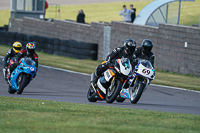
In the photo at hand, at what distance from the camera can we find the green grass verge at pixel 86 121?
586 cm

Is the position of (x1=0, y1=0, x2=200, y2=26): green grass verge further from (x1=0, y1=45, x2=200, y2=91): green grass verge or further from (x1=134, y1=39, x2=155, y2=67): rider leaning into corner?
(x1=134, y1=39, x2=155, y2=67): rider leaning into corner

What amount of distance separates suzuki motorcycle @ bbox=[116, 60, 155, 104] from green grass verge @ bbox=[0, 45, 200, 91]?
5.27 m

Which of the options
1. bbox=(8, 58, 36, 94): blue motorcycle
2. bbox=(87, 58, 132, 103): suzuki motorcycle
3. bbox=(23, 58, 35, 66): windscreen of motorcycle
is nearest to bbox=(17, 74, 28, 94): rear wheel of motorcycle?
bbox=(8, 58, 36, 94): blue motorcycle

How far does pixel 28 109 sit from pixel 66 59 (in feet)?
47.8

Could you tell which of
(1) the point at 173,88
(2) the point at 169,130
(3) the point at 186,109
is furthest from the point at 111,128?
(1) the point at 173,88

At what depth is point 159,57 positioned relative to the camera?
19.7 meters

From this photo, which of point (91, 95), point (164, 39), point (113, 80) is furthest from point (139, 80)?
point (164, 39)

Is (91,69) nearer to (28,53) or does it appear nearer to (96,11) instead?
(28,53)

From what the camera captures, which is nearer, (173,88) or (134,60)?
(134,60)

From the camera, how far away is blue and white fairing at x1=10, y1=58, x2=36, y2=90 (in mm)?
11648

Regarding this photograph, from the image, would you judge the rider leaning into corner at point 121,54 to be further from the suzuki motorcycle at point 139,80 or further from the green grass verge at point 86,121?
the green grass verge at point 86,121

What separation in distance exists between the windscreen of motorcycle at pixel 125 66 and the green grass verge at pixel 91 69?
5.59 meters

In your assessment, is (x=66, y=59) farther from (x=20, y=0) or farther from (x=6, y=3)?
(x=6, y=3)

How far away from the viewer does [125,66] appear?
31.1 feet
